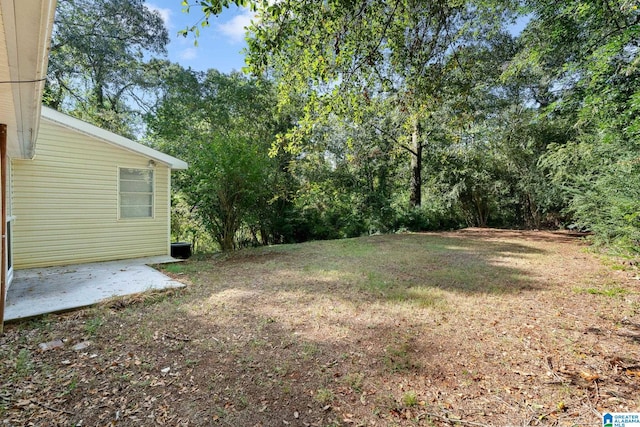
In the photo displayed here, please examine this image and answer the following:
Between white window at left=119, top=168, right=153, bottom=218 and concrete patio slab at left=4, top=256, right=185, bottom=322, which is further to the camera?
white window at left=119, top=168, right=153, bottom=218

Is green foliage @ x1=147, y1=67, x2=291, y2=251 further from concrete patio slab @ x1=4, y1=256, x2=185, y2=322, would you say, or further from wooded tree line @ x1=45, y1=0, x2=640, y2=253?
concrete patio slab @ x1=4, y1=256, x2=185, y2=322

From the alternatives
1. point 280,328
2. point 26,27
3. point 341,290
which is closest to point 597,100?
point 341,290

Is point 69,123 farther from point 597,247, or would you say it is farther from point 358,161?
point 597,247

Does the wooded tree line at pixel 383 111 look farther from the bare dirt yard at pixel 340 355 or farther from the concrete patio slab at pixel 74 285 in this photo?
the concrete patio slab at pixel 74 285

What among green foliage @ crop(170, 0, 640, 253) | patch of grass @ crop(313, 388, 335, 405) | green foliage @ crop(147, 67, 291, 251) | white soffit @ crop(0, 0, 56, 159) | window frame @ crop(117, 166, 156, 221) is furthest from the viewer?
green foliage @ crop(147, 67, 291, 251)

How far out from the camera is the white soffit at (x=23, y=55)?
1365 millimetres

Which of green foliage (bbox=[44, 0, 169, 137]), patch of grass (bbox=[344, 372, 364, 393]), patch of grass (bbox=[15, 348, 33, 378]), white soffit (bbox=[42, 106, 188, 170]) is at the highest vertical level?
green foliage (bbox=[44, 0, 169, 137])

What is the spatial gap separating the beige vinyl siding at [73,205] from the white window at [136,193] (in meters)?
0.11

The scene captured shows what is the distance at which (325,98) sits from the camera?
343cm

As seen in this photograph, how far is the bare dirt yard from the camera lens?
6.27ft

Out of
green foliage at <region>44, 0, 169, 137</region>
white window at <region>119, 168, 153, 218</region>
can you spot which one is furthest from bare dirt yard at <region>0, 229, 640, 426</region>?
green foliage at <region>44, 0, 169, 137</region>

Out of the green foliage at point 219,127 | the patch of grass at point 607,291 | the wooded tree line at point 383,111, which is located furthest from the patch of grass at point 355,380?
the green foliage at point 219,127

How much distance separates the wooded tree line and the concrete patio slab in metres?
2.86

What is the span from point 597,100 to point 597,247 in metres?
3.53
